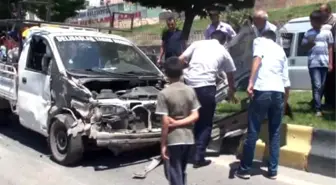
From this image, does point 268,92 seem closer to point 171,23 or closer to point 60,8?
point 171,23

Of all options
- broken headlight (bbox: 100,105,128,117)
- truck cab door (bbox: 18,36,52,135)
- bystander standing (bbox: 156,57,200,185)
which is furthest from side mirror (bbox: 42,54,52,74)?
bystander standing (bbox: 156,57,200,185)

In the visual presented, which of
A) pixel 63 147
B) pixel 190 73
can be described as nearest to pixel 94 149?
pixel 63 147

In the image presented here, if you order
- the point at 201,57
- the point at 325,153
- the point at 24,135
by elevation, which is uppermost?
the point at 201,57

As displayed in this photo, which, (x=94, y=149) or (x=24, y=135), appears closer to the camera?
(x=94, y=149)

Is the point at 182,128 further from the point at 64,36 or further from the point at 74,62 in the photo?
the point at 64,36

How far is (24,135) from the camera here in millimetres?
10234

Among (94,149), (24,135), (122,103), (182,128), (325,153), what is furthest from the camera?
(24,135)

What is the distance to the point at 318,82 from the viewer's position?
8.84 m

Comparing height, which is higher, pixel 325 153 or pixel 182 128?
pixel 182 128

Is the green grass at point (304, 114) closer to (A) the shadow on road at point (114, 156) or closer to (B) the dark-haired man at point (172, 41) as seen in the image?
(A) the shadow on road at point (114, 156)

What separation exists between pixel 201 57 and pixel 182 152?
2017mm

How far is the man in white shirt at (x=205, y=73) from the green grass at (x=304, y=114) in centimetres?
160

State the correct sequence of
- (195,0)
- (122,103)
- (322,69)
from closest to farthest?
(122,103)
(322,69)
(195,0)

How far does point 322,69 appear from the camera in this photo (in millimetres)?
8836
